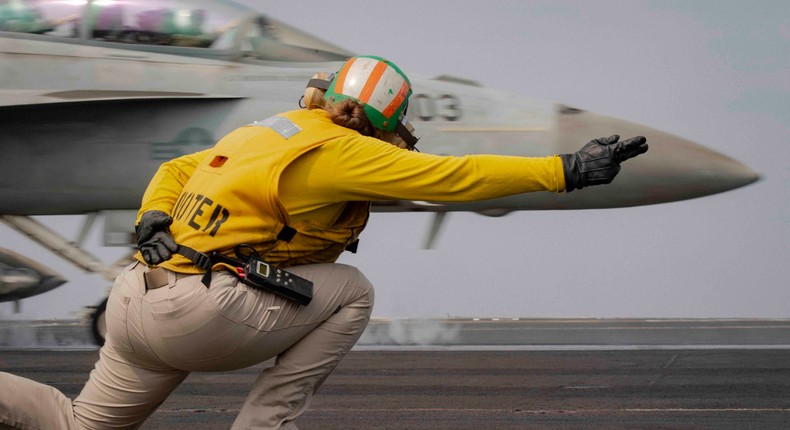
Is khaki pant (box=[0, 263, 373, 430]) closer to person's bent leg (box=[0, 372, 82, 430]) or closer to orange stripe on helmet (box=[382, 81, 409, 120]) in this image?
person's bent leg (box=[0, 372, 82, 430])

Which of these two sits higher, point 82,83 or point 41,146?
point 82,83

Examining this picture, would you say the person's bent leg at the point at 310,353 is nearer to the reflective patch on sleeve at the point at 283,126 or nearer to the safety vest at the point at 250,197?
the safety vest at the point at 250,197

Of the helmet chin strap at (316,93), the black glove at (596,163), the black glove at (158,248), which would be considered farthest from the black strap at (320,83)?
the black glove at (596,163)

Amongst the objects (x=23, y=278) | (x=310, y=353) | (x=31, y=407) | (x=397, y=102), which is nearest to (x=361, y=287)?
(x=310, y=353)

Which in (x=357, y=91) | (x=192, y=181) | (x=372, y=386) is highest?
(x=357, y=91)

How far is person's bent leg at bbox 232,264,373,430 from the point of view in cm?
367

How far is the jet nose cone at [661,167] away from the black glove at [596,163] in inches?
202

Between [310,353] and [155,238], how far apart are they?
0.59 metres

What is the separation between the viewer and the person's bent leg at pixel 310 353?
3.67 metres

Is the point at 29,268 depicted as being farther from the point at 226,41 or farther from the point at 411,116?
the point at 411,116

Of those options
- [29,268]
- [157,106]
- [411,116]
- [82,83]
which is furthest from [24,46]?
[411,116]

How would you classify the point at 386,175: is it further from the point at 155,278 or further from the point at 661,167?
the point at 661,167

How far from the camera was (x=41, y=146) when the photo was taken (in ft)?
29.9

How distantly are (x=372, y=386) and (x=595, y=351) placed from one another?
3.30 metres
